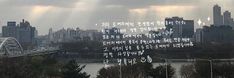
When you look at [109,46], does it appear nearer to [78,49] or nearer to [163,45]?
[163,45]

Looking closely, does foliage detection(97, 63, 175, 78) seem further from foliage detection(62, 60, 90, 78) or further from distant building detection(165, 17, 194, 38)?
distant building detection(165, 17, 194, 38)

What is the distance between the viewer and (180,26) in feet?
42.3

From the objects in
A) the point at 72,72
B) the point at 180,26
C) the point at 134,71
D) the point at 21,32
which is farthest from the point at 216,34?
the point at 21,32

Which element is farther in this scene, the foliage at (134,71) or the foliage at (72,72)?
the foliage at (134,71)

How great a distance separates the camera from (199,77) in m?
19.2

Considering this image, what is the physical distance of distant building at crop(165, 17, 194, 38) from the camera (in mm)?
12891

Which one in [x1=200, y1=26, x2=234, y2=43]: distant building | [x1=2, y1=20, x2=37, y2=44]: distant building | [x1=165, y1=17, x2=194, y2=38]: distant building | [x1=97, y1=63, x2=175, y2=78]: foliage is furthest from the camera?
[x1=2, y1=20, x2=37, y2=44]: distant building

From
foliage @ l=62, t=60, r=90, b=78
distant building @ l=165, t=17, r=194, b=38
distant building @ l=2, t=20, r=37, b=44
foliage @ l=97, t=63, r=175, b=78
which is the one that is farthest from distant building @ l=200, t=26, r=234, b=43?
distant building @ l=2, t=20, r=37, b=44

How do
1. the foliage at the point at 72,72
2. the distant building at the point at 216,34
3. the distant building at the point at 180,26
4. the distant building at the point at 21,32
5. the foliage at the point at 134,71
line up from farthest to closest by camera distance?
the distant building at the point at 21,32
the distant building at the point at 216,34
the foliage at the point at 134,71
the foliage at the point at 72,72
the distant building at the point at 180,26

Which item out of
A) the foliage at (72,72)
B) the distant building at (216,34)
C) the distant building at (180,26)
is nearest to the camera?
the distant building at (180,26)

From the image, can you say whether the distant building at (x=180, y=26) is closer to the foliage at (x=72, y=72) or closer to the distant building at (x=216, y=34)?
the foliage at (x=72, y=72)

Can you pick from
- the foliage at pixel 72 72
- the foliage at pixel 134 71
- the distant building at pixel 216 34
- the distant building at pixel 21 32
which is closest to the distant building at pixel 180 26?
the foliage at pixel 134 71

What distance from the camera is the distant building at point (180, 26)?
12.9 m

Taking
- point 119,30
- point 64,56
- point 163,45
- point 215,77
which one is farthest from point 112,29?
point 64,56
